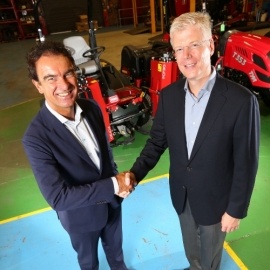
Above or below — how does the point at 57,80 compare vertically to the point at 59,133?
above

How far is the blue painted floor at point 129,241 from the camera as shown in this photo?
2.36 metres

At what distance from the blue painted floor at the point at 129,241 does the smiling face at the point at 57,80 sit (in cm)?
160

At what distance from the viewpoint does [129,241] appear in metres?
2.56

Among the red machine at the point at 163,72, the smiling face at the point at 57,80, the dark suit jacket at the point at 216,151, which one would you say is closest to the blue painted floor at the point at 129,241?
the dark suit jacket at the point at 216,151

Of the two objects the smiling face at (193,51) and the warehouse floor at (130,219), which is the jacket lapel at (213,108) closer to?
the smiling face at (193,51)

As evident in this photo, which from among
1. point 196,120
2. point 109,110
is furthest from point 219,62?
point 196,120

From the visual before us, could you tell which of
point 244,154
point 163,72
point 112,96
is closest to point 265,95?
point 163,72

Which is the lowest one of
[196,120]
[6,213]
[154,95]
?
[6,213]

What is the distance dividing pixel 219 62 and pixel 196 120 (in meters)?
3.03

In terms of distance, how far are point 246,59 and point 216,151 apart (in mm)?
2988

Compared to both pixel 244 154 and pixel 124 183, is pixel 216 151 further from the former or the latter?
pixel 124 183

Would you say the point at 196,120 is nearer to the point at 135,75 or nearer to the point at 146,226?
the point at 146,226

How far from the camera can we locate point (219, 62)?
411 centimetres

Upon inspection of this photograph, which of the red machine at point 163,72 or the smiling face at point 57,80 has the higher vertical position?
the smiling face at point 57,80
